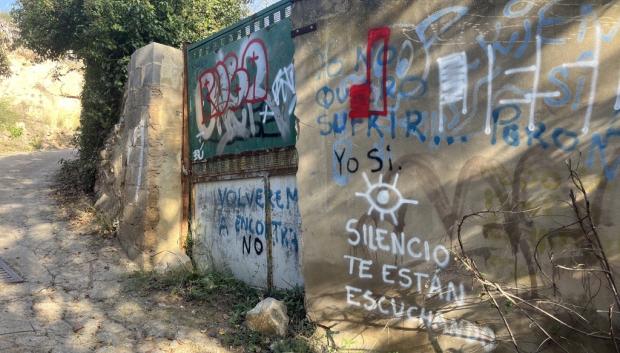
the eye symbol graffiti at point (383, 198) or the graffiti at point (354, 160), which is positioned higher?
the graffiti at point (354, 160)

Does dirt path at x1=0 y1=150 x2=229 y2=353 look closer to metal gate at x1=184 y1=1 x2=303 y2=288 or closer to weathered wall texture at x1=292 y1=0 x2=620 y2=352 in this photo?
metal gate at x1=184 y1=1 x2=303 y2=288

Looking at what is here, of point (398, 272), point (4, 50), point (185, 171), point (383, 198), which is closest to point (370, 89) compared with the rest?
point (383, 198)

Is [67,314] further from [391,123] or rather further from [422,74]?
[422,74]

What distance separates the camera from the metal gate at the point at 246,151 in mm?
4656

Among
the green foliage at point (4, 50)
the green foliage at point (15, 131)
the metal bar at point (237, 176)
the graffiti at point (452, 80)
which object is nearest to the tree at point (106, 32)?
the metal bar at point (237, 176)

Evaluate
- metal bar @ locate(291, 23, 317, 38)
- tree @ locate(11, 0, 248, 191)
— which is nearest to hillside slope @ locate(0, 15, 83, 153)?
tree @ locate(11, 0, 248, 191)

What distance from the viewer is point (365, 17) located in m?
3.62

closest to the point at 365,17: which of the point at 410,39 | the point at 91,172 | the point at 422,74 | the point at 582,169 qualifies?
the point at 410,39

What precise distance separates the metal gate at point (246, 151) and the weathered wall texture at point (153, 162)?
0.64ft

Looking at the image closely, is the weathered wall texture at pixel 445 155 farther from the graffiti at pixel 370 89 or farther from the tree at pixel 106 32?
the tree at pixel 106 32

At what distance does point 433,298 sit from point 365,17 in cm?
214

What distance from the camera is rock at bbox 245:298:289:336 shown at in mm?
3980

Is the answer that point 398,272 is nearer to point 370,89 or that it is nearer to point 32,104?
point 370,89

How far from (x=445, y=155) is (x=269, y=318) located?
1.98 m
